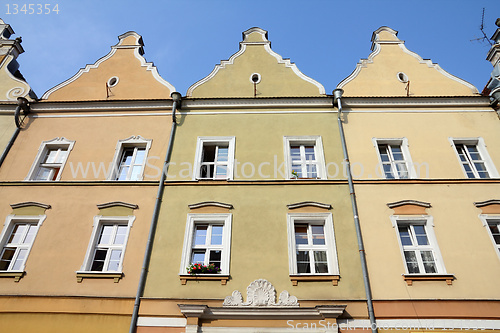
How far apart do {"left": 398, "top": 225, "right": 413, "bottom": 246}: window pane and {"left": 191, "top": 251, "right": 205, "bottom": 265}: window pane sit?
19.8ft

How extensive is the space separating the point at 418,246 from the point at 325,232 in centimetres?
274

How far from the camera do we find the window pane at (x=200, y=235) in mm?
11586

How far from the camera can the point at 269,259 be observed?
10977 millimetres

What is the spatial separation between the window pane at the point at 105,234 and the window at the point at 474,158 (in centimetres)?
1198

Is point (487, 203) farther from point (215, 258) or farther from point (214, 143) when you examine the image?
point (214, 143)

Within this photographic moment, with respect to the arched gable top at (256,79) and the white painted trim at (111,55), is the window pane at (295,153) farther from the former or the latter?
the white painted trim at (111,55)

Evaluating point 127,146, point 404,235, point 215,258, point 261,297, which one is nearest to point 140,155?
point 127,146

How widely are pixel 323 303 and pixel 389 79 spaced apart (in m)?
10.1

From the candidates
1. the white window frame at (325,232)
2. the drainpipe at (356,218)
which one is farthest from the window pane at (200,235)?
the drainpipe at (356,218)

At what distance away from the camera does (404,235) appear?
37.9 ft

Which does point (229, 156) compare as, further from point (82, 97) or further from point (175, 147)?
point (82, 97)

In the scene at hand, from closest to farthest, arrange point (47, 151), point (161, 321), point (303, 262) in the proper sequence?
point (161, 321)
point (303, 262)
point (47, 151)

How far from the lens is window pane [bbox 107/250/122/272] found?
1112 centimetres

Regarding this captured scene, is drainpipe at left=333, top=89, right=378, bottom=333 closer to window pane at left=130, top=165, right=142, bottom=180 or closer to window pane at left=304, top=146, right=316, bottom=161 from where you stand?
window pane at left=304, top=146, right=316, bottom=161
